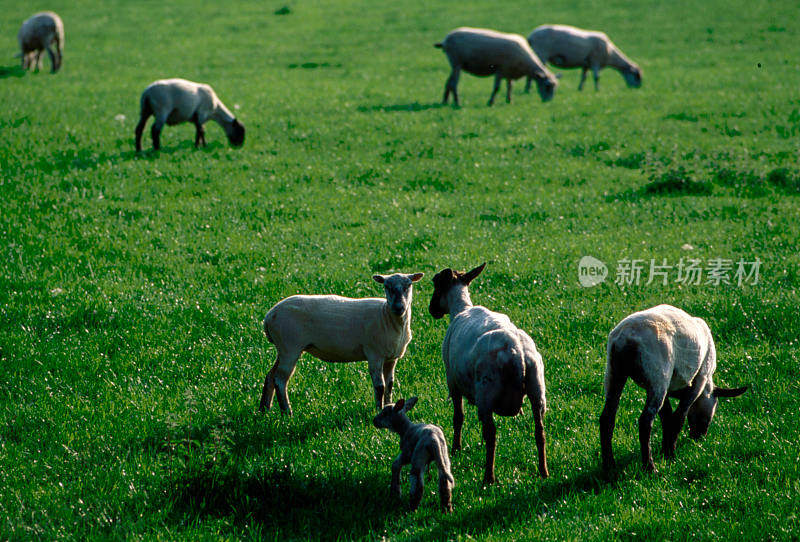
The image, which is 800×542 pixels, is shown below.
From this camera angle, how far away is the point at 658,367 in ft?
19.8

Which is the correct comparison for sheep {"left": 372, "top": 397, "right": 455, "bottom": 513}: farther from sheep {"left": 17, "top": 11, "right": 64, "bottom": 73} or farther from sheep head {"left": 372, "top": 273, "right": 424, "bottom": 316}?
sheep {"left": 17, "top": 11, "right": 64, "bottom": 73}

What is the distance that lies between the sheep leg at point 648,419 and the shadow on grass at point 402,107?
56.6 feet

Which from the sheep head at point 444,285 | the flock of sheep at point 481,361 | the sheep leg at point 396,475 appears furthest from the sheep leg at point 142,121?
the sheep leg at point 396,475

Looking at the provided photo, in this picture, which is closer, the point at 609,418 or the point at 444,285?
the point at 609,418

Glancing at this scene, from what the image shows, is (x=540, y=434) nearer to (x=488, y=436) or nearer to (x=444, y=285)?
(x=488, y=436)

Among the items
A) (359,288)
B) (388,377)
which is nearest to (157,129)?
(359,288)

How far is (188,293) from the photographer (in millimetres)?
10484

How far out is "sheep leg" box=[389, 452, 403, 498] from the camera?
592cm

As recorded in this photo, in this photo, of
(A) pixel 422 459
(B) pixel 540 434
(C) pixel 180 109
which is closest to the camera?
(A) pixel 422 459

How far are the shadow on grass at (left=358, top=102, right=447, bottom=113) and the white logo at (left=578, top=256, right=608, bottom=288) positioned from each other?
39.4 ft

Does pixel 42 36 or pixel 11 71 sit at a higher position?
pixel 42 36

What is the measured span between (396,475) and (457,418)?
39.4 inches

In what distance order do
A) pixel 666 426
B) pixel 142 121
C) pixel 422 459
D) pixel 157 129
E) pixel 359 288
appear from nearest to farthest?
pixel 422 459 < pixel 666 426 < pixel 359 288 < pixel 142 121 < pixel 157 129

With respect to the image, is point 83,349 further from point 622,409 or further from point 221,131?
point 221,131
